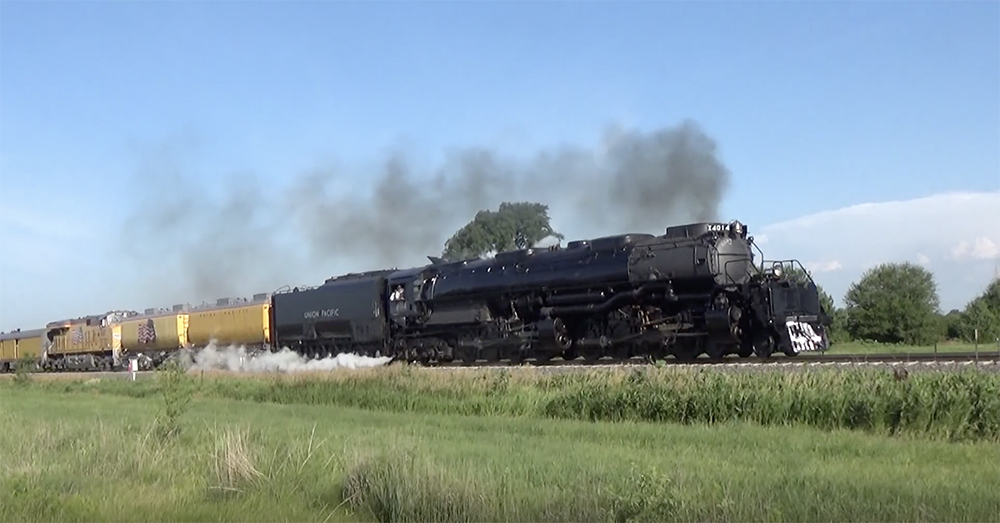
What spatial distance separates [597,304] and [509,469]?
1678cm

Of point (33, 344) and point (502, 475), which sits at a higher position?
point (33, 344)

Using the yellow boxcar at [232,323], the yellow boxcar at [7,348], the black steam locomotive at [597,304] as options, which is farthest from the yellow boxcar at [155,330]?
the black steam locomotive at [597,304]

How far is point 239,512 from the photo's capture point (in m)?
10.5

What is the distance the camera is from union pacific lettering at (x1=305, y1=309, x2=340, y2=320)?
38.8 metres

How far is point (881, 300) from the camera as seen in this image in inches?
1924

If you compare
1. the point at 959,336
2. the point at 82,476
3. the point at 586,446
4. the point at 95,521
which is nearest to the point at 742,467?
the point at 586,446

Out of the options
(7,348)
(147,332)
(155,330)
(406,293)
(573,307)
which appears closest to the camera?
(573,307)

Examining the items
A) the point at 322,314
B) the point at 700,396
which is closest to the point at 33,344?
the point at 322,314

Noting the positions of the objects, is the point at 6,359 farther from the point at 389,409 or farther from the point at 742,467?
the point at 742,467

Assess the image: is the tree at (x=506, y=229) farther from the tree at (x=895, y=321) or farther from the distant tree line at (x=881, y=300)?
the tree at (x=895, y=321)

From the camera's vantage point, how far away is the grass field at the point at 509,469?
923 centimetres

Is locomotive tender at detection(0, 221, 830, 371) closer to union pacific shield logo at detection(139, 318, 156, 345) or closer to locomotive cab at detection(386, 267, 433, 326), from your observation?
locomotive cab at detection(386, 267, 433, 326)

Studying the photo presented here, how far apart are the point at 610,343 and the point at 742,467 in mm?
16347

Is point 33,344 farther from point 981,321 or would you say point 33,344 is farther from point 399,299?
point 981,321
